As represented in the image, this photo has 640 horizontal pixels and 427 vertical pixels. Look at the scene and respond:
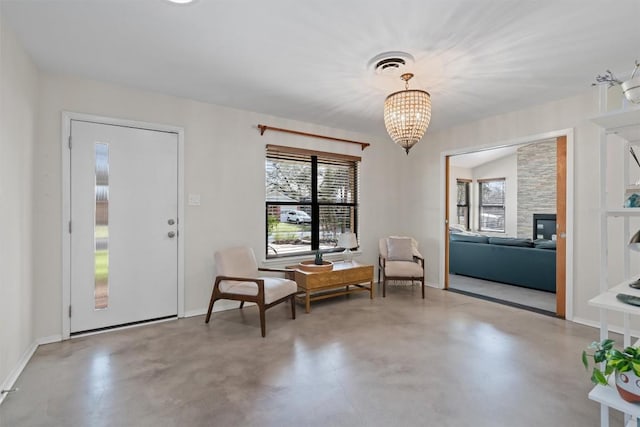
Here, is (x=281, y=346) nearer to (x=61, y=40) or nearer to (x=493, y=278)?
(x=61, y=40)

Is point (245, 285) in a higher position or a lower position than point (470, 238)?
lower

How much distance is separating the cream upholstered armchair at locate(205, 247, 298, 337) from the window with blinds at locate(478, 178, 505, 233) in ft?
24.2

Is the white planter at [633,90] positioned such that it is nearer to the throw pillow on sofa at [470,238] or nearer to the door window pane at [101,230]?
the door window pane at [101,230]

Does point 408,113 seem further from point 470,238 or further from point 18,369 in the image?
point 470,238

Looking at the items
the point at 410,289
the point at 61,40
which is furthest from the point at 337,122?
the point at 61,40

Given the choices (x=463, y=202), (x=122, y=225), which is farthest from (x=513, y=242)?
(x=122, y=225)

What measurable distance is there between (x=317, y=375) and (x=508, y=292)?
3.67m

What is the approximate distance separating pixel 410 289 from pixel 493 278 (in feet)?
5.37

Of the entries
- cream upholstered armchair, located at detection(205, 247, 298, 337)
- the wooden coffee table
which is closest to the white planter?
cream upholstered armchair, located at detection(205, 247, 298, 337)

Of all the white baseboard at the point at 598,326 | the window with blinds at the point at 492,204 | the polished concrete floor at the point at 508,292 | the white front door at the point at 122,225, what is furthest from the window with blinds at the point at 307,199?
the window with blinds at the point at 492,204

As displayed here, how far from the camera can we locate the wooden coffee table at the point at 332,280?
375 cm

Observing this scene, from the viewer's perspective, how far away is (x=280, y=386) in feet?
6.99

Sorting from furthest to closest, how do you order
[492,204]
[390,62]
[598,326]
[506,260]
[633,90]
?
[492,204], [506,260], [598,326], [390,62], [633,90]

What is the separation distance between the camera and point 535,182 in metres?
7.55
